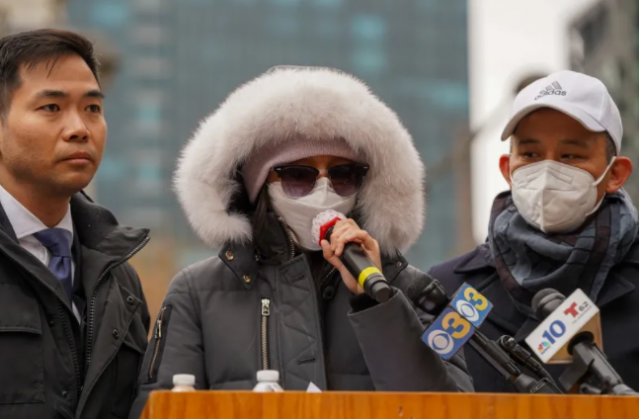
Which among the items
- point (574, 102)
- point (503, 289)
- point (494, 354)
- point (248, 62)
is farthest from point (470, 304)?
point (248, 62)

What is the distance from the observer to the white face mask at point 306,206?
6.09 m

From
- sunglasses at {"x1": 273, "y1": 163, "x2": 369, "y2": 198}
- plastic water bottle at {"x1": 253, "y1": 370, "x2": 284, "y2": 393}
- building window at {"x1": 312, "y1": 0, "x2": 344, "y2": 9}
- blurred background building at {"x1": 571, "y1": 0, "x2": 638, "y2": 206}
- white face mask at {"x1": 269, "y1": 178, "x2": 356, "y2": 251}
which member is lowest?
plastic water bottle at {"x1": 253, "y1": 370, "x2": 284, "y2": 393}

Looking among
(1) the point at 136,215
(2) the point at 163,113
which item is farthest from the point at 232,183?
(2) the point at 163,113

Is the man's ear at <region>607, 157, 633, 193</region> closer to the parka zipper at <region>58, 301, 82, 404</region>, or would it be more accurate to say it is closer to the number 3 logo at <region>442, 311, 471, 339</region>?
the number 3 logo at <region>442, 311, 471, 339</region>

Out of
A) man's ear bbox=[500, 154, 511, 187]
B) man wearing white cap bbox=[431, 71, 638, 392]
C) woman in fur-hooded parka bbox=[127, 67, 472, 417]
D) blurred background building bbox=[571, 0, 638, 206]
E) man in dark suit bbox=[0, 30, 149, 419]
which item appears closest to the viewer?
woman in fur-hooded parka bbox=[127, 67, 472, 417]

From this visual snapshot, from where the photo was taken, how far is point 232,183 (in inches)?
253

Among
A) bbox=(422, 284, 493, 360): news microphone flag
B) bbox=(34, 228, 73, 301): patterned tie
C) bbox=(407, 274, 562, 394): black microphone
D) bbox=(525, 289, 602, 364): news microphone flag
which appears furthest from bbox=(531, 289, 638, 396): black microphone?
bbox=(34, 228, 73, 301): patterned tie

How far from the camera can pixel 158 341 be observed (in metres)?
6.00

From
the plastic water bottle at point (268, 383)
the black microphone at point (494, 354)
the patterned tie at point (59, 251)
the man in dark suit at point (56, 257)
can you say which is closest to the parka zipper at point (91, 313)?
the man in dark suit at point (56, 257)

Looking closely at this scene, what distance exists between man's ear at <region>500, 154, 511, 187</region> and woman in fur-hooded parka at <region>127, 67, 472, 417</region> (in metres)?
0.54

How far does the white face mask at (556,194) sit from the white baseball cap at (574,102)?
0.76 feet

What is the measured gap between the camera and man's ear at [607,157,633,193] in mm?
6781

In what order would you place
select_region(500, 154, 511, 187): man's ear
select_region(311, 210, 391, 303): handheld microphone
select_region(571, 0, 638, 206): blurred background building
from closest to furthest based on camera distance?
select_region(311, 210, 391, 303): handheld microphone, select_region(500, 154, 511, 187): man's ear, select_region(571, 0, 638, 206): blurred background building

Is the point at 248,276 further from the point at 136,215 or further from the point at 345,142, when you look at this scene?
the point at 136,215
